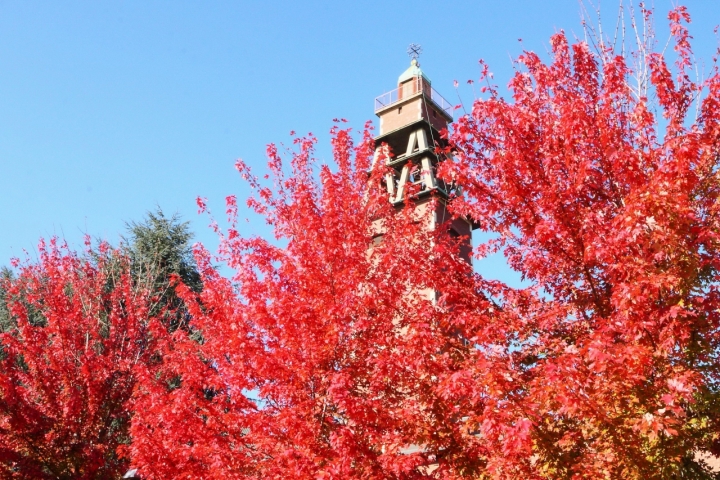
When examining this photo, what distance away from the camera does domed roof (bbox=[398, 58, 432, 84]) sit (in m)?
28.1

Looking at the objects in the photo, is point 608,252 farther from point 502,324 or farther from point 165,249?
point 165,249

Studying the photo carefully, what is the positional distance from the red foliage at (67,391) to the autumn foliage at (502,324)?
746 millimetres

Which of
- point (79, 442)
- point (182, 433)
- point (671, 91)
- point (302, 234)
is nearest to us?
point (671, 91)

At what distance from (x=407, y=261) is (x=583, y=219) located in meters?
2.82

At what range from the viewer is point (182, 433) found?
8422 millimetres

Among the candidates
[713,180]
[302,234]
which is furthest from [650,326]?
[302,234]

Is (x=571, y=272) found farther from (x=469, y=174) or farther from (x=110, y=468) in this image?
(x=110, y=468)

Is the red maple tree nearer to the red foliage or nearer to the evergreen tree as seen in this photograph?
the red foliage

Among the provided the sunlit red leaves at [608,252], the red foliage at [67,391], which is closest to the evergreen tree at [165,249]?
the red foliage at [67,391]

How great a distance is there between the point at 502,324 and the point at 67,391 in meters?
10.2

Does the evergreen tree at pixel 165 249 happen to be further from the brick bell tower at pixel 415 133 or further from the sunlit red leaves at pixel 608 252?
the sunlit red leaves at pixel 608 252

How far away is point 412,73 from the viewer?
28.3 metres

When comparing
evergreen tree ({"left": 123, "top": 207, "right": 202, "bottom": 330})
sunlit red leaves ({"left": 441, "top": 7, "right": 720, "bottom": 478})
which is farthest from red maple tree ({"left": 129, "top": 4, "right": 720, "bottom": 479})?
evergreen tree ({"left": 123, "top": 207, "right": 202, "bottom": 330})

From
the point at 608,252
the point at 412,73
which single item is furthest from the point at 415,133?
the point at 608,252
